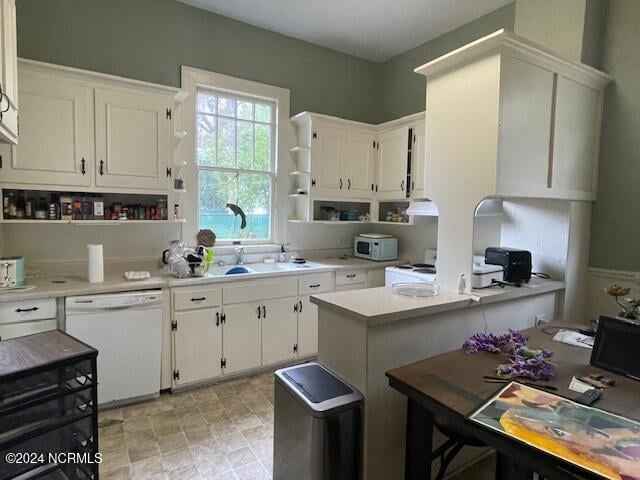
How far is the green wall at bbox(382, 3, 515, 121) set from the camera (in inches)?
134

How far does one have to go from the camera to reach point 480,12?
3.43 metres

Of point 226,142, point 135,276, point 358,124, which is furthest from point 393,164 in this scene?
point 135,276

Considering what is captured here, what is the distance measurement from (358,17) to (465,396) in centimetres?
352

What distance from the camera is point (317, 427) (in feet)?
5.12

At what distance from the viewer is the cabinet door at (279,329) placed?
330 centimetres

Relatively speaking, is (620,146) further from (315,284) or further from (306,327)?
(306,327)

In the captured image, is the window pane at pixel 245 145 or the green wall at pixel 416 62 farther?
the window pane at pixel 245 145

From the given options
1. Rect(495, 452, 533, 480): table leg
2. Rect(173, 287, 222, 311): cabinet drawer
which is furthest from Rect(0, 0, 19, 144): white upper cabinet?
Rect(495, 452, 533, 480): table leg

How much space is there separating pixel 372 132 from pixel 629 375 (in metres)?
3.31

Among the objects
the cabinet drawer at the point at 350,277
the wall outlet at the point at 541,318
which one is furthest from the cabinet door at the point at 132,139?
the wall outlet at the point at 541,318

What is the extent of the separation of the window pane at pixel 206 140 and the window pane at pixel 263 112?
1.63 ft

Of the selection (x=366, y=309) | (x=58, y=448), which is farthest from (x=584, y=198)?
(x=58, y=448)

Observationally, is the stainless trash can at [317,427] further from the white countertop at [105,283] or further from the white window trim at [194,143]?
the white window trim at [194,143]

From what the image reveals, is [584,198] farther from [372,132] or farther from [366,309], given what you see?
[372,132]
